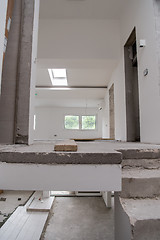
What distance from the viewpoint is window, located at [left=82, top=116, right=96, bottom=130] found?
10.6 meters

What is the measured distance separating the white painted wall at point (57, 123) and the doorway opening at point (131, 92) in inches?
266

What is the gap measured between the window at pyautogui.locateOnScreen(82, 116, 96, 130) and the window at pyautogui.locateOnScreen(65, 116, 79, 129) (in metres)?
0.47

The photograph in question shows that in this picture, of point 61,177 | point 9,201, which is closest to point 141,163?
point 61,177

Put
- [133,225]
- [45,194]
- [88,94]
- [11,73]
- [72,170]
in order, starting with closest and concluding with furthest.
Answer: [133,225] < [72,170] < [11,73] < [45,194] < [88,94]

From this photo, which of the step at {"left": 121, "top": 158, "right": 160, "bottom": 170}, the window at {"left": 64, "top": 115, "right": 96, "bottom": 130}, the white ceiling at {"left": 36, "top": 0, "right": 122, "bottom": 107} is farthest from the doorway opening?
the window at {"left": 64, "top": 115, "right": 96, "bottom": 130}

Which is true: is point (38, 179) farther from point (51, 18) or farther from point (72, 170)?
point (51, 18)

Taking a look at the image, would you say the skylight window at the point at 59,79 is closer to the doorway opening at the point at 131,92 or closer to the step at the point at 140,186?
the doorway opening at the point at 131,92

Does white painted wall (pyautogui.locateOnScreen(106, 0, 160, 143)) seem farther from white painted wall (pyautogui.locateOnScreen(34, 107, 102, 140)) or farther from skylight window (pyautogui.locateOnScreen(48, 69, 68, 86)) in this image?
white painted wall (pyautogui.locateOnScreen(34, 107, 102, 140))

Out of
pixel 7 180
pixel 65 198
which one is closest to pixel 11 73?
pixel 7 180

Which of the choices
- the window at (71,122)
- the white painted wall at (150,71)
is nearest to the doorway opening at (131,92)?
the white painted wall at (150,71)

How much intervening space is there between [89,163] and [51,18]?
13.8 feet

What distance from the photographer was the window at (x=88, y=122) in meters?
10.6

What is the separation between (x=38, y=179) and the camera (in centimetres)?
104

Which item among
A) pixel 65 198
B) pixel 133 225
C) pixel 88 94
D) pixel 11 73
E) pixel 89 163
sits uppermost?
pixel 88 94
